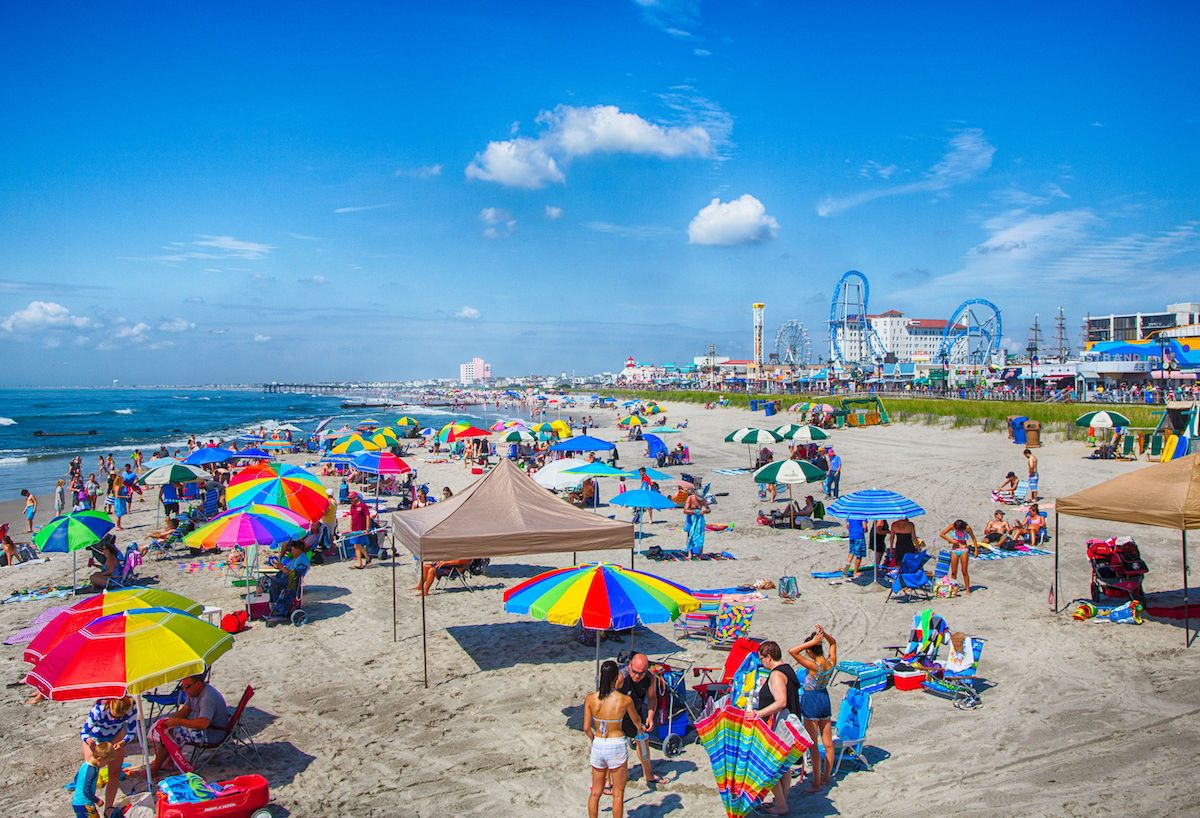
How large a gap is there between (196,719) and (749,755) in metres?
4.40

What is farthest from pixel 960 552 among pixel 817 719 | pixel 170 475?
pixel 170 475

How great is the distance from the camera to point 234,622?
948cm

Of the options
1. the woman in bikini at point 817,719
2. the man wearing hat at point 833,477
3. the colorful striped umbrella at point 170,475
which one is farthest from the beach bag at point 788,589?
the colorful striped umbrella at point 170,475

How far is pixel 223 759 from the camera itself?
6.21 m

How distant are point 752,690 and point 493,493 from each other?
4.34 m

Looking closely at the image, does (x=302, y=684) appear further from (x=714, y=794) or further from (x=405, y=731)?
(x=714, y=794)

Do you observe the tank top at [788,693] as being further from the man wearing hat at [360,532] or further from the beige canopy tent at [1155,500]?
the man wearing hat at [360,532]

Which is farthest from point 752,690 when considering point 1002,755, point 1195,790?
point 1195,790

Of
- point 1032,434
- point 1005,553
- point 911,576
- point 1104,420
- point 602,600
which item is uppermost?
point 1104,420

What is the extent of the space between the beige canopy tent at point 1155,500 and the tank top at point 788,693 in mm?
5866

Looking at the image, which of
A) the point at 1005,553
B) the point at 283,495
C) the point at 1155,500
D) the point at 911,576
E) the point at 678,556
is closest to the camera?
the point at 1155,500

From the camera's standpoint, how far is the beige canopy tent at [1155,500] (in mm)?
8188

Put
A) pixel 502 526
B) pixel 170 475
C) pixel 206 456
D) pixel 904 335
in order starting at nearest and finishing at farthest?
1. pixel 502 526
2. pixel 170 475
3. pixel 206 456
4. pixel 904 335

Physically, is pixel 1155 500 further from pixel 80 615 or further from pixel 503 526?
pixel 80 615
